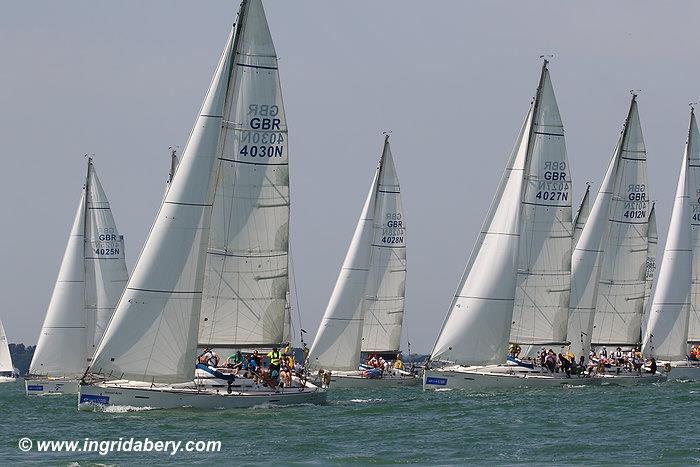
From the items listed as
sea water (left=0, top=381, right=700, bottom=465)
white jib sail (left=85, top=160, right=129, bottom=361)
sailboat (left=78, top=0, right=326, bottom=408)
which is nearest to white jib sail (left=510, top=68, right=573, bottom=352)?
sea water (left=0, top=381, right=700, bottom=465)

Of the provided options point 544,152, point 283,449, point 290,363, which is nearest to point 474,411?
point 290,363

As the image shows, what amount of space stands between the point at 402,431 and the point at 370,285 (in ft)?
94.1

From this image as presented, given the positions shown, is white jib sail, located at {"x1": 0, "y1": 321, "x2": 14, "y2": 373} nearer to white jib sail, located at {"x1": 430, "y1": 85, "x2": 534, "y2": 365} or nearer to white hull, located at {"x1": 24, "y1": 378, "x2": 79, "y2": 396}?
white hull, located at {"x1": 24, "y1": 378, "x2": 79, "y2": 396}

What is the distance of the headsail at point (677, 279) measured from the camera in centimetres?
6869

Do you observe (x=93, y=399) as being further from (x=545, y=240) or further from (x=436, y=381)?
(x=545, y=240)

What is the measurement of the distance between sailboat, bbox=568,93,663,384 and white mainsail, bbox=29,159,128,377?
18944 millimetres

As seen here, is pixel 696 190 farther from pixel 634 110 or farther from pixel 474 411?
pixel 474 411

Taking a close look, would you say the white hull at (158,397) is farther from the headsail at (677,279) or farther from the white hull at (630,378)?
the headsail at (677,279)

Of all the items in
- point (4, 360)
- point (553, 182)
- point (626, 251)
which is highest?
point (553, 182)

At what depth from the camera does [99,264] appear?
62875 mm

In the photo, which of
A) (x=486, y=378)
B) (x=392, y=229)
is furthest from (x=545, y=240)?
(x=392, y=229)

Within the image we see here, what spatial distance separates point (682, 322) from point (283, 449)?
37.7 m

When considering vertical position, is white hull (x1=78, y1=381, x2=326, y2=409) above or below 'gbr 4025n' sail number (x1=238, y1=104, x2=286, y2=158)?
below

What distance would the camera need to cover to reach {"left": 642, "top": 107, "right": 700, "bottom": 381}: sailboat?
68688 mm
